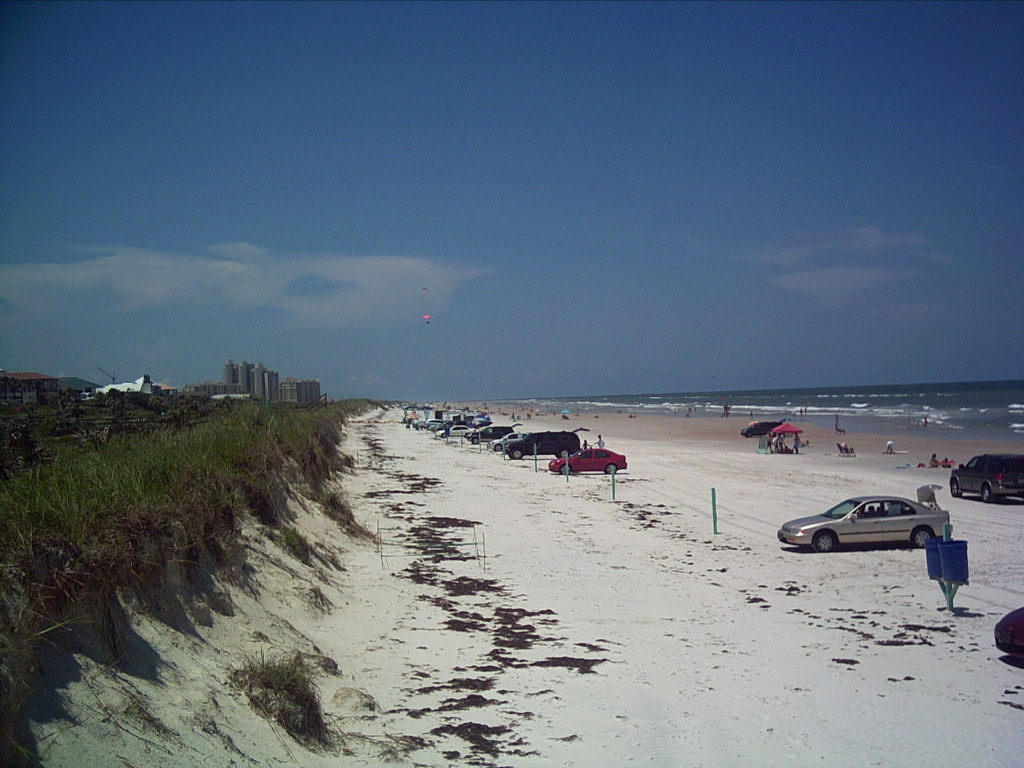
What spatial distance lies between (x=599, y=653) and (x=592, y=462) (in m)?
25.6

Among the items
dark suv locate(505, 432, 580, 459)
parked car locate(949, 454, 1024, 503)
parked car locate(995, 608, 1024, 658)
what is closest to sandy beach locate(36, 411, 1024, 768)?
parked car locate(995, 608, 1024, 658)

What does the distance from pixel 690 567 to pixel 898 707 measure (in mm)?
7556

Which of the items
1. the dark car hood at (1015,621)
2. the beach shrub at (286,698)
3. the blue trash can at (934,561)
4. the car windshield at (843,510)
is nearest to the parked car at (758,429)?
the car windshield at (843,510)

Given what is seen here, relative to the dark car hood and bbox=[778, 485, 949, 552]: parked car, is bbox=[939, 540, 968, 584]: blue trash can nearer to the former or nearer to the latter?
the dark car hood

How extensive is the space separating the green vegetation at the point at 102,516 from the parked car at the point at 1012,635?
33.5 feet

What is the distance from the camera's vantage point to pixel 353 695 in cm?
838

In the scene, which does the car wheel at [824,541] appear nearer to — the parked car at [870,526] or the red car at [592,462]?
the parked car at [870,526]

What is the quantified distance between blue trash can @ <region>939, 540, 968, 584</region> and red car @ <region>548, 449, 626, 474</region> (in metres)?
22.9

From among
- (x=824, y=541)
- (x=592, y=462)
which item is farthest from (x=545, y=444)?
(x=824, y=541)

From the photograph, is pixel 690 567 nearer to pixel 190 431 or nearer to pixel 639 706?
pixel 639 706

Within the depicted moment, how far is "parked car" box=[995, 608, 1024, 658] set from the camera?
10328mm

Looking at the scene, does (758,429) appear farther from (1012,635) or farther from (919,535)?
(1012,635)

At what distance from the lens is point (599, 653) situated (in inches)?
421

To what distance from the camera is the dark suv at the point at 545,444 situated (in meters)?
44.4
